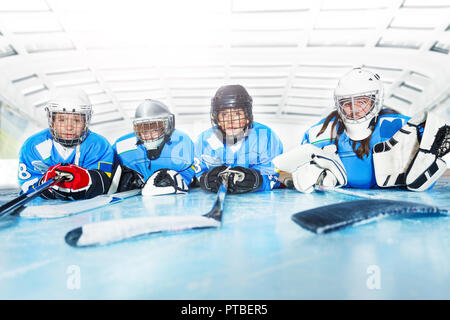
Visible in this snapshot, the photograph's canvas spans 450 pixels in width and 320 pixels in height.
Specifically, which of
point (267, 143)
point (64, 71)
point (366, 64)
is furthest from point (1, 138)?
point (366, 64)

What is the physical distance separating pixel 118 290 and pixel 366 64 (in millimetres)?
7204

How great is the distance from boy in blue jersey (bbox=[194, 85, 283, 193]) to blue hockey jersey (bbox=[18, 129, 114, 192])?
721 mm

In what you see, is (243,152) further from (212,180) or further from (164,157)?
(164,157)

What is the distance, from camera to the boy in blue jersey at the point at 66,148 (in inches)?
78.0

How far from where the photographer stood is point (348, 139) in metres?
2.12

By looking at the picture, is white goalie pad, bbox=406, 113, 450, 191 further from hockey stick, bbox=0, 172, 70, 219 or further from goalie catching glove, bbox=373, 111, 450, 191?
hockey stick, bbox=0, 172, 70, 219

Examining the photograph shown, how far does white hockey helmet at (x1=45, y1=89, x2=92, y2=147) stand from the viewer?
1985 millimetres

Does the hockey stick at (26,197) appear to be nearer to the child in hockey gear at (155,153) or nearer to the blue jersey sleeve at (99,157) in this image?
the blue jersey sleeve at (99,157)

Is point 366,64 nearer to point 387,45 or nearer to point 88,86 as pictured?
point 387,45

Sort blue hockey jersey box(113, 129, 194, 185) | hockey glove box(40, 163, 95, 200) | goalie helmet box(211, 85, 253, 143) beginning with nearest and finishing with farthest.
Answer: hockey glove box(40, 163, 95, 200), goalie helmet box(211, 85, 253, 143), blue hockey jersey box(113, 129, 194, 185)

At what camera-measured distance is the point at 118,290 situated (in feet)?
1.96

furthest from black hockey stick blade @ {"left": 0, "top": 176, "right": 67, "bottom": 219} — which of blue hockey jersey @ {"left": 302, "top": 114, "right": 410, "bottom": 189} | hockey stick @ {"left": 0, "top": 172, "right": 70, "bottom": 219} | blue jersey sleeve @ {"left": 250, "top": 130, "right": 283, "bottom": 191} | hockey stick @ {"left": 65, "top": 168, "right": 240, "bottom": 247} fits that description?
blue hockey jersey @ {"left": 302, "top": 114, "right": 410, "bottom": 189}

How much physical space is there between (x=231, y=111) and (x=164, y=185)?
28.3 inches

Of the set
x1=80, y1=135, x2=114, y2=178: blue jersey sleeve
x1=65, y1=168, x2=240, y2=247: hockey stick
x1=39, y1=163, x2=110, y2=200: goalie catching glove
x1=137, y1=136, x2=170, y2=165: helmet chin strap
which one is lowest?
x1=65, y1=168, x2=240, y2=247: hockey stick
